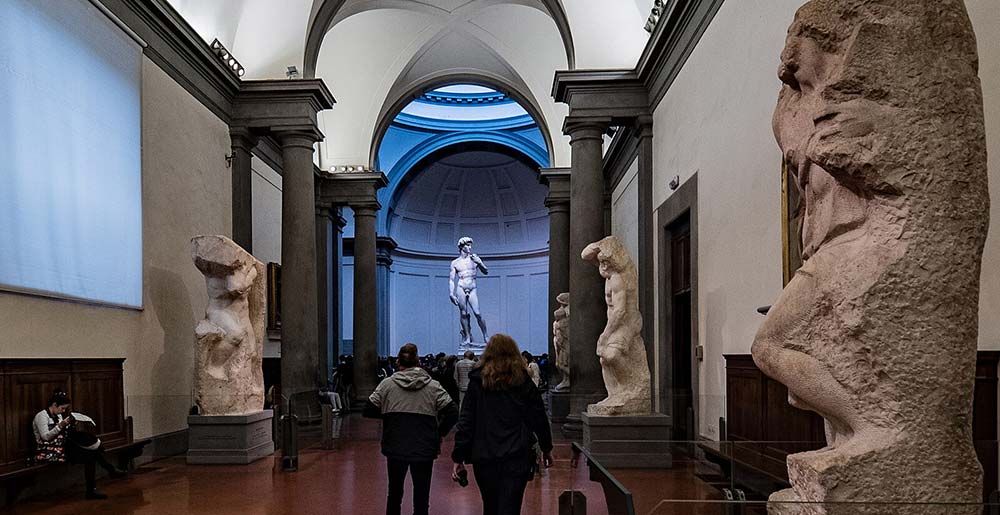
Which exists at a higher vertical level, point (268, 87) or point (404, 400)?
point (268, 87)

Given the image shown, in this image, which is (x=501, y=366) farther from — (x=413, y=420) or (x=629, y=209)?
(x=629, y=209)

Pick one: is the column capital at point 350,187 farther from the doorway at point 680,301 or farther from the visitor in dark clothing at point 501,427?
the visitor in dark clothing at point 501,427

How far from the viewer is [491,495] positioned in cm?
512

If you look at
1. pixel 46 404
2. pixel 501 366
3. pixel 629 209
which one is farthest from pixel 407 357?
pixel 629 209

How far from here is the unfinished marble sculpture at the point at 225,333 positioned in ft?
33.2

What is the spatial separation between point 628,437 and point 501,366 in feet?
9.65

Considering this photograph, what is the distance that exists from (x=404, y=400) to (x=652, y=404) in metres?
4.23

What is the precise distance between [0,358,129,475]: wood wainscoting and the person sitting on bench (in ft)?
0.51

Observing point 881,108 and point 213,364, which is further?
point 213,364

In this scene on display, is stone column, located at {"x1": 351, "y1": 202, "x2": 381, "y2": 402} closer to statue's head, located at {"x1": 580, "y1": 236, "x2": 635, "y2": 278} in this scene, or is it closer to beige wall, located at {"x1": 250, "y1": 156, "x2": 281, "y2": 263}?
beige wall, located at {"x1": 250, "y1": 156, "x2": 281, "y2": 263}

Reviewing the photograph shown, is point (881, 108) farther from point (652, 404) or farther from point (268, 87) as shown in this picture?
point (268, 87)

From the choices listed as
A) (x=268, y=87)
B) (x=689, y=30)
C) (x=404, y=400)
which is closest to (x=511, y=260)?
(x=268, y=87)

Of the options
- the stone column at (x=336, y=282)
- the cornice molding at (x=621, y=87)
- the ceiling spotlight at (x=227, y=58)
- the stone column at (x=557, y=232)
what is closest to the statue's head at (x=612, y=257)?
the cornice molding at (x=621, y=87)

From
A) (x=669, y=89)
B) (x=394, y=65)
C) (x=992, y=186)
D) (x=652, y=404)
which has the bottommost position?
(x=652, y=404)
